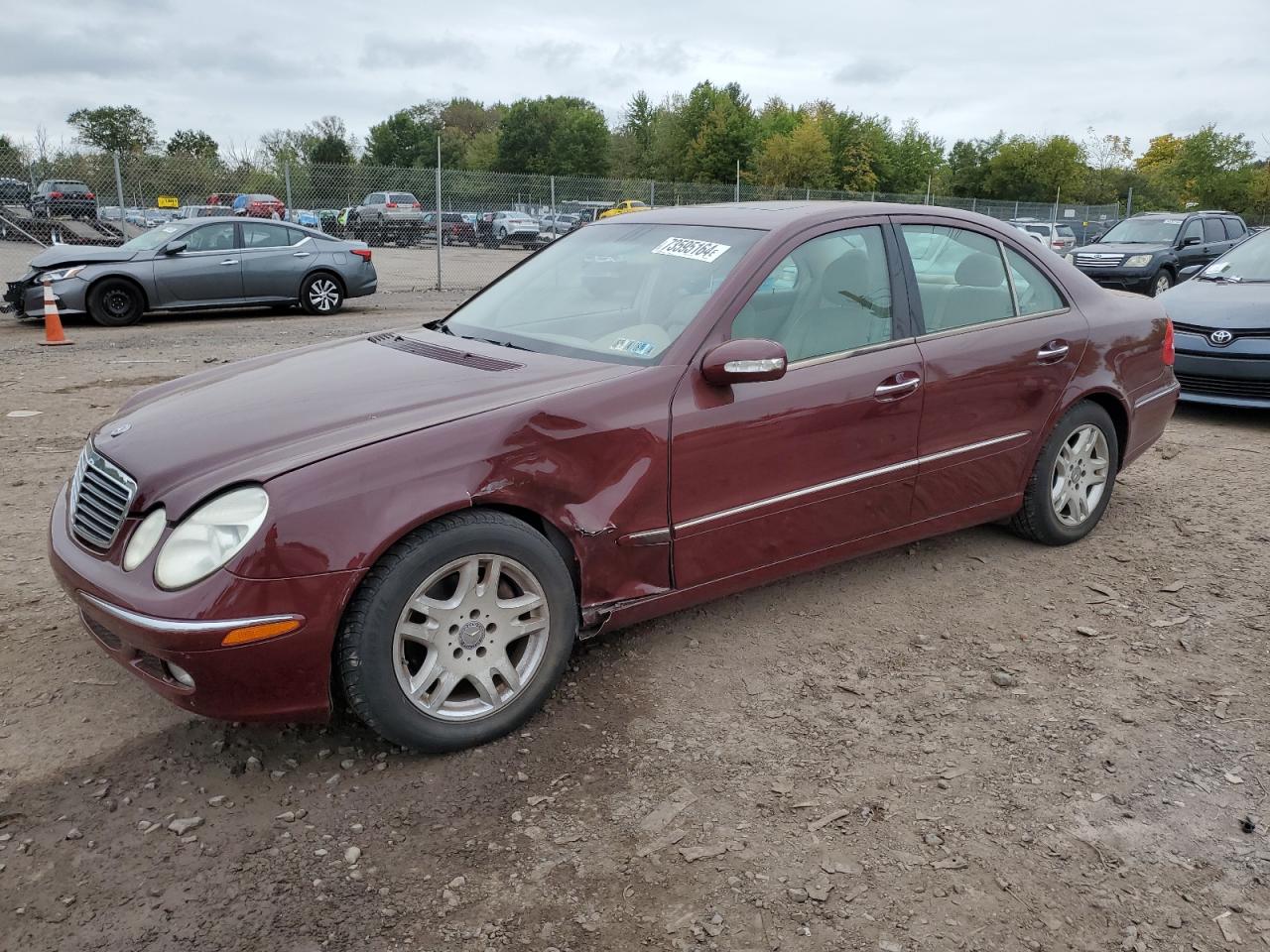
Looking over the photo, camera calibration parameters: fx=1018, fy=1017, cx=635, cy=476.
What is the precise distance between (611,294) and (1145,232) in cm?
1631

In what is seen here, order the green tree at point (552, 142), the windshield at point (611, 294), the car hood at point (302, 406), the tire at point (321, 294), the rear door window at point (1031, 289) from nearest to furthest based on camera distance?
the car hood at point (302, 406) → the windshield at point (611, 294) → the rear door window at point (1031, 289) → the tire at point (321, 294) → the green tree at point (552, 142)

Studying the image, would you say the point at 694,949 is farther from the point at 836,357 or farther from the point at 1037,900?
the point at 836,357

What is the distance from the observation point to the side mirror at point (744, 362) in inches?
131

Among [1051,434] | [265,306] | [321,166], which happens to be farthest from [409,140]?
[1051,434]

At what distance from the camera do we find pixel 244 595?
8.68 ft

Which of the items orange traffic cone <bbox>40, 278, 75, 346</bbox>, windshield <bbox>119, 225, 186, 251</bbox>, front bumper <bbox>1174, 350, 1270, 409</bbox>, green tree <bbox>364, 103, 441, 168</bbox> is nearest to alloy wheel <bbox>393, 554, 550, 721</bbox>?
front bumper <bbox>1174, 350, 1270, 409</bbox>

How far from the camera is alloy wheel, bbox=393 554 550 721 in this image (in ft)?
9.57

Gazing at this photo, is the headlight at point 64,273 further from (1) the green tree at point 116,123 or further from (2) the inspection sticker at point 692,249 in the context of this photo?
(1) the green tree at point 116,123

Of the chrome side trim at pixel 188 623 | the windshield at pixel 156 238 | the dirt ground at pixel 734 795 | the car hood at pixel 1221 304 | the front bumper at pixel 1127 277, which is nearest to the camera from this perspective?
the dirt ground at pixel 734 795

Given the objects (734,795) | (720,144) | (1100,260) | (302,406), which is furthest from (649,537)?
(720,144)

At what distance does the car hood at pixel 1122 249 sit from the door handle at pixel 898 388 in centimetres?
1463

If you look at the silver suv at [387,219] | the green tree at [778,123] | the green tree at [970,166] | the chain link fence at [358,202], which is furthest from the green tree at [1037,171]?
the silver suv at [387,219]

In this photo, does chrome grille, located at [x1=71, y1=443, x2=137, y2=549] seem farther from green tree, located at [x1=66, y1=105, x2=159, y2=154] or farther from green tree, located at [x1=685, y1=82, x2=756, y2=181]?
green tree, located at [x1=66, y1=105, x2=159, y2=154]

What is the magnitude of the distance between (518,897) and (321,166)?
785 inches
